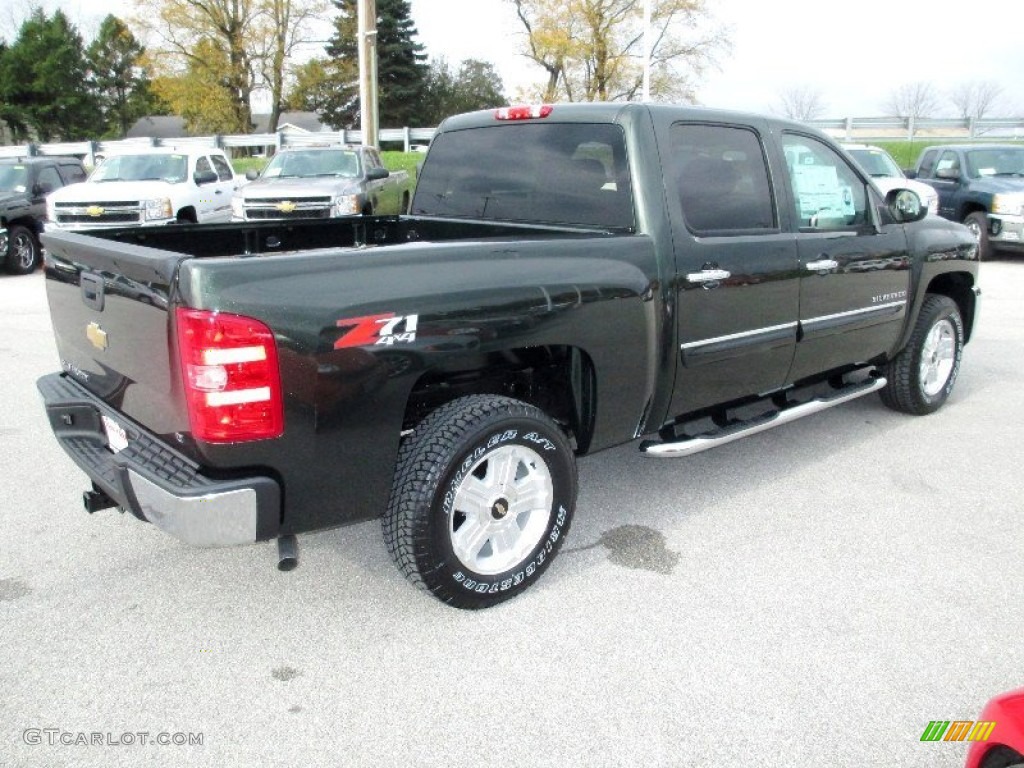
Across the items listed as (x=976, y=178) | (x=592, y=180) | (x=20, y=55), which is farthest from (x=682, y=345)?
(x=20, y=55)

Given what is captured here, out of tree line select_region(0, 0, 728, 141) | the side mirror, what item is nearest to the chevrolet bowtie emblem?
the side mirror

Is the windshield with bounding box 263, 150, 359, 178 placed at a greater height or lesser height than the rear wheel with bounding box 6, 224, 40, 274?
greater

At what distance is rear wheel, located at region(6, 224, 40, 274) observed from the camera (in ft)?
42.4

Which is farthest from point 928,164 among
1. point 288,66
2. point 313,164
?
point 288,66

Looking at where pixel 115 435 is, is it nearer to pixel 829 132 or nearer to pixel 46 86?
pixel 829 132

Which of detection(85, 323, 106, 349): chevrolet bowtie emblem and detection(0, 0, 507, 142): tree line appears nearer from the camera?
detection(85, 323, 106, 349): chevrolet bowtie emblem

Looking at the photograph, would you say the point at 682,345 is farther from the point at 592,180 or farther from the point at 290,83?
the point at 290,83

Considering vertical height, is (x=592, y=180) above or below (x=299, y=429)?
above

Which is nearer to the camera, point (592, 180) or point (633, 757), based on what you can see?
point (633, 757)

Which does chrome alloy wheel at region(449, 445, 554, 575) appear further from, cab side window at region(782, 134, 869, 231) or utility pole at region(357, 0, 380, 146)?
utility pole at region(357, 0, 380, 146)

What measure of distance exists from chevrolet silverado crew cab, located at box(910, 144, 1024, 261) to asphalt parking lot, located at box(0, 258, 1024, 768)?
1101cm

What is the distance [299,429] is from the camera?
261cm

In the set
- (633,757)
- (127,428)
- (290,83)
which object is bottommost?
(633,757)

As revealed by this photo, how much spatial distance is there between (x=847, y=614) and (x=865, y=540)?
2.41 feet
